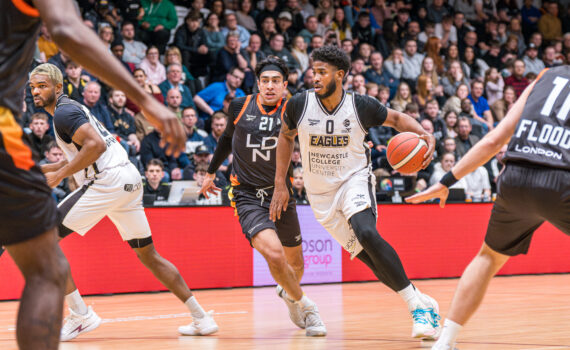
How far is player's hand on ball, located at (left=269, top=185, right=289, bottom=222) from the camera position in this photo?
6.14 meters

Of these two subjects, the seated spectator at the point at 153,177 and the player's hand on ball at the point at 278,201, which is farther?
the seated spectator at the point at 153,177

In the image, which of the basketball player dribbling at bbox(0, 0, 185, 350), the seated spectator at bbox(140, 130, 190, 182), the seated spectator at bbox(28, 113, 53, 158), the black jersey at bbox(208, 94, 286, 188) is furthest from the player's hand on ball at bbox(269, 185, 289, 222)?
the seated spectator at bbox(140, 130, 190, 182)

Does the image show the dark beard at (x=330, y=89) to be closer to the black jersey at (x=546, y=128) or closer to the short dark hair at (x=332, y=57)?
the short dark hair at (x=332, y=57)

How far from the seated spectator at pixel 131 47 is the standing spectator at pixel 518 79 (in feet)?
27.8

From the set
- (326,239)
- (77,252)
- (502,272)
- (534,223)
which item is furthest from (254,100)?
(502,272)

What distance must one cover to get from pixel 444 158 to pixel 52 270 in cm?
1079

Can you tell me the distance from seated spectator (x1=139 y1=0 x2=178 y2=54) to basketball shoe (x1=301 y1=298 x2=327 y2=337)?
870 centimetres

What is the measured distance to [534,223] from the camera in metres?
4.20

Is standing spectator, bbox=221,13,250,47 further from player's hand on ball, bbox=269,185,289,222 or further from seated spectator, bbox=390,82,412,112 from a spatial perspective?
player's hand on ball, bbox=269,185,289,222

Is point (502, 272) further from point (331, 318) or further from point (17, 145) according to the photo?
point (17, 145)

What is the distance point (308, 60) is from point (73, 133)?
30.6 ft

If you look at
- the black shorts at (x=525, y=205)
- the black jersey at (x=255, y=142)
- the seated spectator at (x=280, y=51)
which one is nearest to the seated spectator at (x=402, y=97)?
the seated spectator at (x=280, y=51)

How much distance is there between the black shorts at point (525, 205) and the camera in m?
3.95

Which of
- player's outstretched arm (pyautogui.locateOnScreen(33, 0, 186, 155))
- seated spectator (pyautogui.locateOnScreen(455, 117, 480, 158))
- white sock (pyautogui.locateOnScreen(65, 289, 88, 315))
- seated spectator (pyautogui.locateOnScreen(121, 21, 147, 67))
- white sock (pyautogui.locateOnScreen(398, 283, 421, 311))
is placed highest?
player's outstretched arm (pyautogui.locateOnScreen(33, 0, 186, 155))
